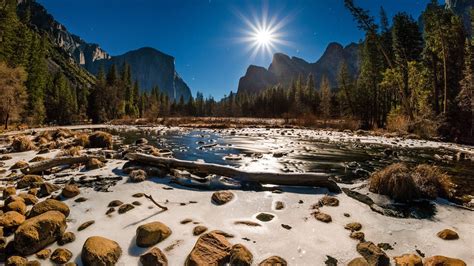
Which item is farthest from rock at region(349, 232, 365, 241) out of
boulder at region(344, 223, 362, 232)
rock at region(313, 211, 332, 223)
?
rock at region(313, 211, 332, 223)

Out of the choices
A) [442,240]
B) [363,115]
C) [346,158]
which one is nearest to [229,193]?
[442,240]

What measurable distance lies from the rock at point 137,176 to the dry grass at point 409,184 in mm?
5629

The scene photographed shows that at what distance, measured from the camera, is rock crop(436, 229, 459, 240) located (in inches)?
143

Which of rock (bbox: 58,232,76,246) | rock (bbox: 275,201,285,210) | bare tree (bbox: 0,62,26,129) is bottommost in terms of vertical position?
rock (bbox: 58,232,76,246)

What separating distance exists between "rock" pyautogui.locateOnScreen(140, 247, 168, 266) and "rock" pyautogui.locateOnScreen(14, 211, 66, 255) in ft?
4.62

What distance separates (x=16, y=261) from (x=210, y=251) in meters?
2.36

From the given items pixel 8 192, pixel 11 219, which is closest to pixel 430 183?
pixel 11 219

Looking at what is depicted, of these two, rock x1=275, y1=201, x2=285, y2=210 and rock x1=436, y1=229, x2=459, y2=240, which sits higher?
rock x1=436, y1=229, x2=459, y2=240

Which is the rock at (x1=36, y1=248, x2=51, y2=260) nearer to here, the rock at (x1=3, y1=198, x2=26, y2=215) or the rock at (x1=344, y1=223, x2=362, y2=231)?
the rock at (x1=3, y1=198, x2=26, y2=215)

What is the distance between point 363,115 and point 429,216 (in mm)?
40518

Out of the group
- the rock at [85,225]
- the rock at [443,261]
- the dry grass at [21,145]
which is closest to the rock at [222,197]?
the rock at [85,225]

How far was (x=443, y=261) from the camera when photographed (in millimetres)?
2980

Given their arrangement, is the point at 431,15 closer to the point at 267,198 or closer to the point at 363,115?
the point at 363,115

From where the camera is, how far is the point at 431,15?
25.4 m
